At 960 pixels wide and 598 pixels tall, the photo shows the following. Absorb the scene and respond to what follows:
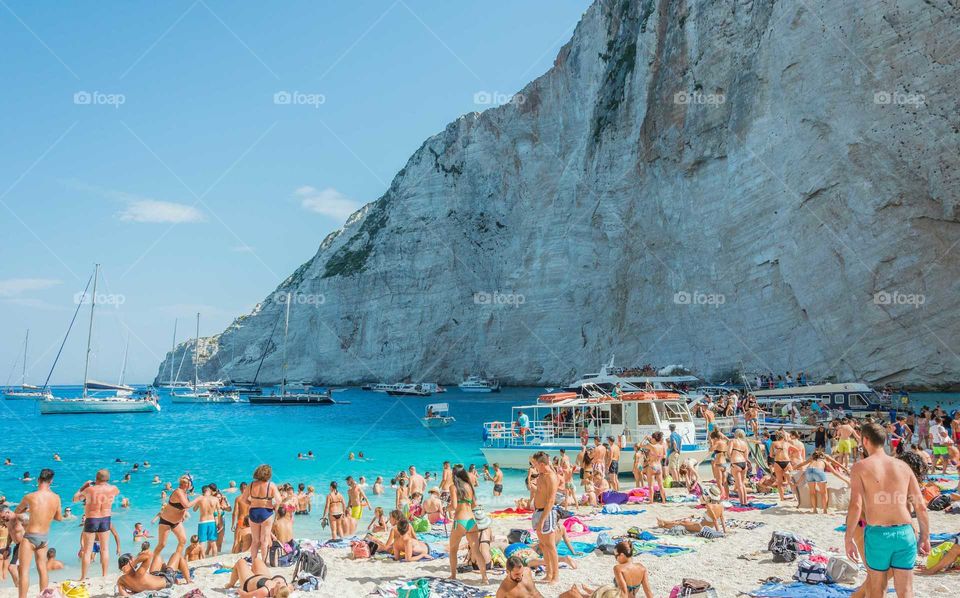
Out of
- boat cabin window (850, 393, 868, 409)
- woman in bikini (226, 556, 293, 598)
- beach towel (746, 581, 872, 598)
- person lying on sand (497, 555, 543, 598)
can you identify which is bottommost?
woman in bikini (226, 556, 293, 598)

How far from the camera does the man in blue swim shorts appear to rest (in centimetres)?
554

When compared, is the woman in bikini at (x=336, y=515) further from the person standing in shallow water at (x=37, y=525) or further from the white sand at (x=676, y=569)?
the person standing in shallow water at (x=37, y=525)

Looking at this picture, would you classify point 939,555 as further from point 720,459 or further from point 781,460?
point 781,460

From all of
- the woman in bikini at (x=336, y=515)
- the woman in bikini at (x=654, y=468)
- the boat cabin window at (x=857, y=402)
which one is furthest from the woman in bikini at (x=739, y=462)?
Result: the boat cabin window at (x=857, y=402)

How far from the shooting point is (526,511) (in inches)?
614

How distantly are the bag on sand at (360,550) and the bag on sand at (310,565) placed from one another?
136cm

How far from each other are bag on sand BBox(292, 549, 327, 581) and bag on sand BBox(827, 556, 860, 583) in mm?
6687

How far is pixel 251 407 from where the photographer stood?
7525 cm

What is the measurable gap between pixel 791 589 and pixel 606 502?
7618 mm

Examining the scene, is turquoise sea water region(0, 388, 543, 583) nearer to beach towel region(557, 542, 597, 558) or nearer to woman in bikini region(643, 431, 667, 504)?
woman in bikini region(643, 431, 667, 504)

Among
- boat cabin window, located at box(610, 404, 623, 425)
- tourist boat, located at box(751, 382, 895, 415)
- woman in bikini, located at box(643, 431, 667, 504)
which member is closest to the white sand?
woman in bikini, located at box(643, 431, 667, 504)

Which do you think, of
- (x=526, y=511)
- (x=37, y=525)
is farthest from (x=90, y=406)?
(x=37, y=525)

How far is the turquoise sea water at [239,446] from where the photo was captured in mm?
21172

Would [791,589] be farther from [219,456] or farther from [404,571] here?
[219,456]
